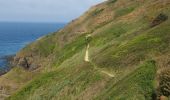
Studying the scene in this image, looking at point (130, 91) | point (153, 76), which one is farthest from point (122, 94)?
point (153, 76)

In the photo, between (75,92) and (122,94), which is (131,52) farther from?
(122,94)

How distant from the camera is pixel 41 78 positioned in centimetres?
6391

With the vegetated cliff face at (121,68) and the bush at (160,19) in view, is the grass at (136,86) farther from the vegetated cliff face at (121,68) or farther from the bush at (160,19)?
the bush at (160,19)

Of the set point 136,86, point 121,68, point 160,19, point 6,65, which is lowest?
point 6,65

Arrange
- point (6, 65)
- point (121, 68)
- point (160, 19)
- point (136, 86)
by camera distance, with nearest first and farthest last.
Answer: point (136, 86) → point (121, 68) → point (160, 19) → point (6, 65)

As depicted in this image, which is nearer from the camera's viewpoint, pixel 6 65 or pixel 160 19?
pixel 160 19

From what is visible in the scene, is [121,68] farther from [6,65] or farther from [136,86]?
[6,65]

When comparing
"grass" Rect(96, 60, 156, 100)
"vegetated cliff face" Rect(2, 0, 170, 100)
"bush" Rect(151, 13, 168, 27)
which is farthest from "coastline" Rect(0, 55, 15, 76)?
"grass" Rect(96, 60, 156, 100)

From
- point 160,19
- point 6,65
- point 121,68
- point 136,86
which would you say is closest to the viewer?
point 136,86

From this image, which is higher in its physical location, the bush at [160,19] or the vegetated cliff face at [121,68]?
the bush at [160,19]

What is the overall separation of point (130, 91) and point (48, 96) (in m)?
16.4

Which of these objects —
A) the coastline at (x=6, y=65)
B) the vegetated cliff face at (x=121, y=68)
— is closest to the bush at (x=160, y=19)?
the vegetated cliff face at (x=121, y=68)

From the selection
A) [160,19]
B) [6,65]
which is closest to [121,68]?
[160,19]

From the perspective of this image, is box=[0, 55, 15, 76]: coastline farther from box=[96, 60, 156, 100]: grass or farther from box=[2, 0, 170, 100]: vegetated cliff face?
box=[96, 60, 156, 100]: grass
